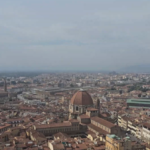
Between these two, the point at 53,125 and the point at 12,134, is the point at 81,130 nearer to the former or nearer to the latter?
the point at 53,125


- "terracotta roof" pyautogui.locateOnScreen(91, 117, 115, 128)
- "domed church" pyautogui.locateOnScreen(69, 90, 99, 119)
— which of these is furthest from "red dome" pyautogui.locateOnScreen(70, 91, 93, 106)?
"terracotta roof" pyautogui.locateOnScreen(91, 117, 115, 128)

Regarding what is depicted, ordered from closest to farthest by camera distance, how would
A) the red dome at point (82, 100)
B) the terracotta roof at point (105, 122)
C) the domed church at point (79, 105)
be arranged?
the terracotta roof at point (105, 122) → the domed church at point (79, 105) → the red dome at point (82, 100)

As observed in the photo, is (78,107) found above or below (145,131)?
above

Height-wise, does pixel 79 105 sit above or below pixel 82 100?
below

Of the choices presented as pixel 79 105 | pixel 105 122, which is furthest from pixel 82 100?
pixel 105 122

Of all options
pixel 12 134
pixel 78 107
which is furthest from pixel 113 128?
pixel 12 134

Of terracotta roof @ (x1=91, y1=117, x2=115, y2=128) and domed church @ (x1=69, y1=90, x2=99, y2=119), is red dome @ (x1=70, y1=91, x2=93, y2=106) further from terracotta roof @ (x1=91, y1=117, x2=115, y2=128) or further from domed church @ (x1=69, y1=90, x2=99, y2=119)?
terracotta roof @ (x1=91, y1=117, x2=115, y2=128)

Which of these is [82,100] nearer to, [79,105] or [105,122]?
[79,105]

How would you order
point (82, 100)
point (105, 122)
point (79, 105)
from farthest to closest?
1. point (82, 100)
2. point (79, 105)
3. point (105, 122)

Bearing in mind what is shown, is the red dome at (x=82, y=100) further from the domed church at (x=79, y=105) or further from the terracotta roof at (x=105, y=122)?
the terracotta roof at (x=105, y=122)

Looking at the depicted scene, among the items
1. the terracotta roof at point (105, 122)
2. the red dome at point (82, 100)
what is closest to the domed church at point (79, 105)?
the red dome at point (82, 100)

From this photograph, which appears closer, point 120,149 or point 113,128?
point 120,149
